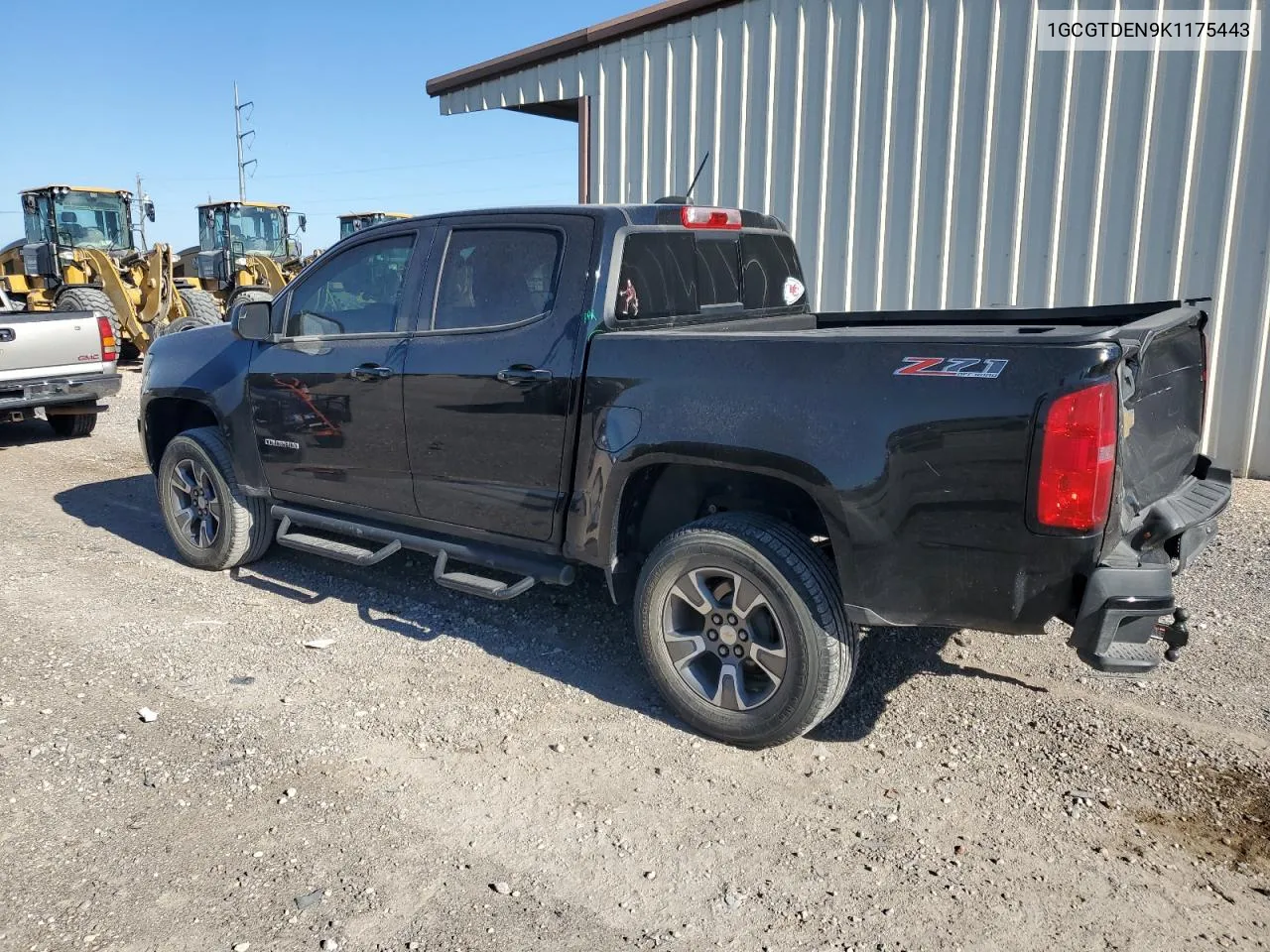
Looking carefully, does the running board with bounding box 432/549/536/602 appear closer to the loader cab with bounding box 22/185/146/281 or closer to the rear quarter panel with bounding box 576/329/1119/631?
the rear quarter panel with bounding box 576/329/1119/631

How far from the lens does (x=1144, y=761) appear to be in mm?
3434

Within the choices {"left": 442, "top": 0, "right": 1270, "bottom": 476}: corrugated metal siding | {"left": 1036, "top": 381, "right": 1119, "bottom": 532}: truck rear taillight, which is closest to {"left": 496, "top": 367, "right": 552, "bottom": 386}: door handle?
{"left": 1036, "top": 381, "right": 1119, "bottom": 532}: truck rear taillight

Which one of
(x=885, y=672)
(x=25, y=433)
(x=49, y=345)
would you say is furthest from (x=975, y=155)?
(x=25, y=433)

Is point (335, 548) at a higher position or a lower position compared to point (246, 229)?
lower

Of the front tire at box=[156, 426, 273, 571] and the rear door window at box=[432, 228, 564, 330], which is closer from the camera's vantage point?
the rear door window at box=[432, 228, 564, 330]

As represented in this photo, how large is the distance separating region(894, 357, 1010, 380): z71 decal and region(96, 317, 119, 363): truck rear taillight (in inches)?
351

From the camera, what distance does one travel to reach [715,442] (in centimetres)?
344

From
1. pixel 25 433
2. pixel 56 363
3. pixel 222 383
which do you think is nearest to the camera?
pixel 222 383

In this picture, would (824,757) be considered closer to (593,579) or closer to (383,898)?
(383,898)

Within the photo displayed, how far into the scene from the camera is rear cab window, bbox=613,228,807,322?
4031mm

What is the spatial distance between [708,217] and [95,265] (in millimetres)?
15527

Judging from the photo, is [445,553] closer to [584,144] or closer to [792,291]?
[792,291]

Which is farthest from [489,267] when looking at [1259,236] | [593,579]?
[1259,236]

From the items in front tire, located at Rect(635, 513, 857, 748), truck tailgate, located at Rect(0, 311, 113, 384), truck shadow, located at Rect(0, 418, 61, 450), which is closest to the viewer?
front tire, located at Rect(635, 513, 857, 748)
